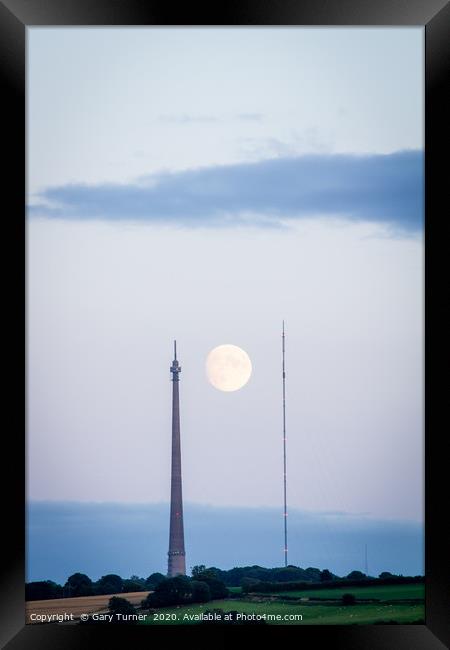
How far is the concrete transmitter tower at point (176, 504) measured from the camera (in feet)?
82.0

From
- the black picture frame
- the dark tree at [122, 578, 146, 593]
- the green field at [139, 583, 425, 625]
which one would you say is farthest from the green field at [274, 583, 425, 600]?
the black picture frame

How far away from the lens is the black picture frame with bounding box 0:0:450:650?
3.77 m

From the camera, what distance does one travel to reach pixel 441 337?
377 centimetres

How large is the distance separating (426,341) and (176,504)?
22359 millimetres

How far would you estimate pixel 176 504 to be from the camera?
25703 millimetres

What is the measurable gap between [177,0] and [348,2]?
0.58 meters

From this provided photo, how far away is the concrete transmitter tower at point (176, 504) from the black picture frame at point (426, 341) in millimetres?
20950

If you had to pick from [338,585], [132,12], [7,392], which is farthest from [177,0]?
[338,585]

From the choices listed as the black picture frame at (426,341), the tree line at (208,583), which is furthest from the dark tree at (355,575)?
the black picture frame at (426,341)

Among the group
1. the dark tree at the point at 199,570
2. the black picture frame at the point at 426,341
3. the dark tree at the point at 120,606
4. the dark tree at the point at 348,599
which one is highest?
the black picture frame at the point at 426,341

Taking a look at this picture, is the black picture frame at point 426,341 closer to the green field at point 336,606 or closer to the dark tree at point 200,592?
the green field at point 336,606

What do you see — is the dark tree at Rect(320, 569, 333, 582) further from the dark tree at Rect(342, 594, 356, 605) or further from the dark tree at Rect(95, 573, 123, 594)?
the dark tree at Rect(342, 594, 356, 605)

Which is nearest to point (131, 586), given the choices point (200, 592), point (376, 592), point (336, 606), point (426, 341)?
point (200, 592)

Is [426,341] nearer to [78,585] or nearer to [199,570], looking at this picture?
[78,585]
